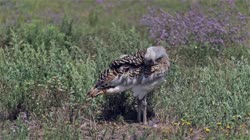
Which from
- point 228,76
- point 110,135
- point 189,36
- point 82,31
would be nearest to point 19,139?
point 110,135

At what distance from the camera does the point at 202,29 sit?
1173 centimetres

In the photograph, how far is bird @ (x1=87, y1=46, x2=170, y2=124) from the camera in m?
8.53

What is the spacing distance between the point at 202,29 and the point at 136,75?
3434mm

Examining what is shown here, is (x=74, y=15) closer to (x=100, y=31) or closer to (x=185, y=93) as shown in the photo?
(x=100, y=31)

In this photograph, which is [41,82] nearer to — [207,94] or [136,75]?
[136,75]

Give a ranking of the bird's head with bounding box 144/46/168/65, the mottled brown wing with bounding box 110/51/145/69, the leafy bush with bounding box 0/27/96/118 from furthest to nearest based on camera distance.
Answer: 1. the leafy bush with bounding box 0/27/96/118
2. the mottled brown wing with bounding box 110/51/145/69
3. the bird's head with bounding box 144/46/168/65

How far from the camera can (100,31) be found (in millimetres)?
14680

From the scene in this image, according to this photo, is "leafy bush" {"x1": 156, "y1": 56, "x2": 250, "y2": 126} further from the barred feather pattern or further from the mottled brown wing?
the mottled brown wing

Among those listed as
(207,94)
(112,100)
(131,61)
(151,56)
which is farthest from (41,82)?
(207,94)

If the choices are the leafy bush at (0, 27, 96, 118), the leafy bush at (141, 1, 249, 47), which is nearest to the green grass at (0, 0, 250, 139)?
the leafy bush at (0, 27, 96, 118)

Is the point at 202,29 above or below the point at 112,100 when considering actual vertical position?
above

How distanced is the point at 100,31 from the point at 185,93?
5638 mm

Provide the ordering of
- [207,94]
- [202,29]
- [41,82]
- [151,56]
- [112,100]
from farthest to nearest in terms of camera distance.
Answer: [202,29] → [41,82] → [112,100] → [207,94] → [151,56]

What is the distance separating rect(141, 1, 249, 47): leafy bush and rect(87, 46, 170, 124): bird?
3.07 metres
